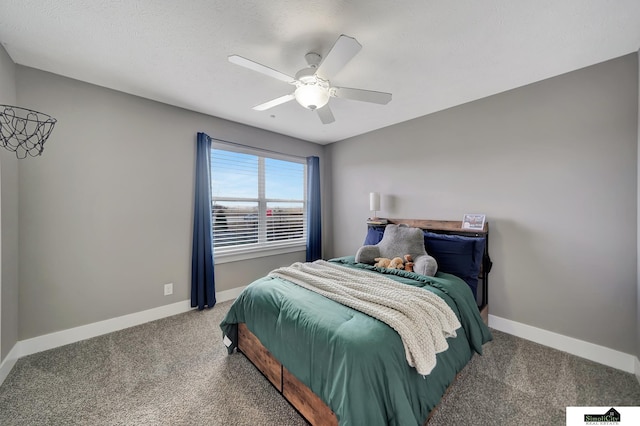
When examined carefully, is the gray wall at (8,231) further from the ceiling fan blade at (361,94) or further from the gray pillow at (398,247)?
the gray pillow at (398,247)

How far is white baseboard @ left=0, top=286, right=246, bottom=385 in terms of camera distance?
2037 mm

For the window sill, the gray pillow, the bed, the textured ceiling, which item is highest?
the textured ceiling

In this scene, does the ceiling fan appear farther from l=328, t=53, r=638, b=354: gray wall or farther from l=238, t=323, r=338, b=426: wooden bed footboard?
l=238, t=323, r=338, b=426: wooden bed footboard

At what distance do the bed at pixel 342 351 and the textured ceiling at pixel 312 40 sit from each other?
1844 millimetres

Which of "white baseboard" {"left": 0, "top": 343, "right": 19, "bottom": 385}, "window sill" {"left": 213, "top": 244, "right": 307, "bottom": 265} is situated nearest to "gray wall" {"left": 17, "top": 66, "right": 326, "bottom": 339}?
"white baseboard" {"left": 0, "top": 343, "right": 19, "bottom": 385}

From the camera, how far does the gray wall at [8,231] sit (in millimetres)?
1849

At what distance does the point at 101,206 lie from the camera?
2516 millimetres

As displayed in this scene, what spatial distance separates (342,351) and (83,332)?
2709 mm

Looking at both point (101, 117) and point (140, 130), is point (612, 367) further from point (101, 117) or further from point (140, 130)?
point (101, 117)

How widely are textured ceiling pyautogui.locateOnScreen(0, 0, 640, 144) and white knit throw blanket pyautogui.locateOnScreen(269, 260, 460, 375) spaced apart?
71.6 inches

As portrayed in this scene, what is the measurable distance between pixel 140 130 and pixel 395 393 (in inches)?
131

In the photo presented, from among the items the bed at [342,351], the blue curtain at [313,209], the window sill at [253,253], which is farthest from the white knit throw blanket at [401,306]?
the blue curtain at [313,209]

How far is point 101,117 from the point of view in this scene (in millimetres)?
2506

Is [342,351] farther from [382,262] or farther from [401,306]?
[382,262]
